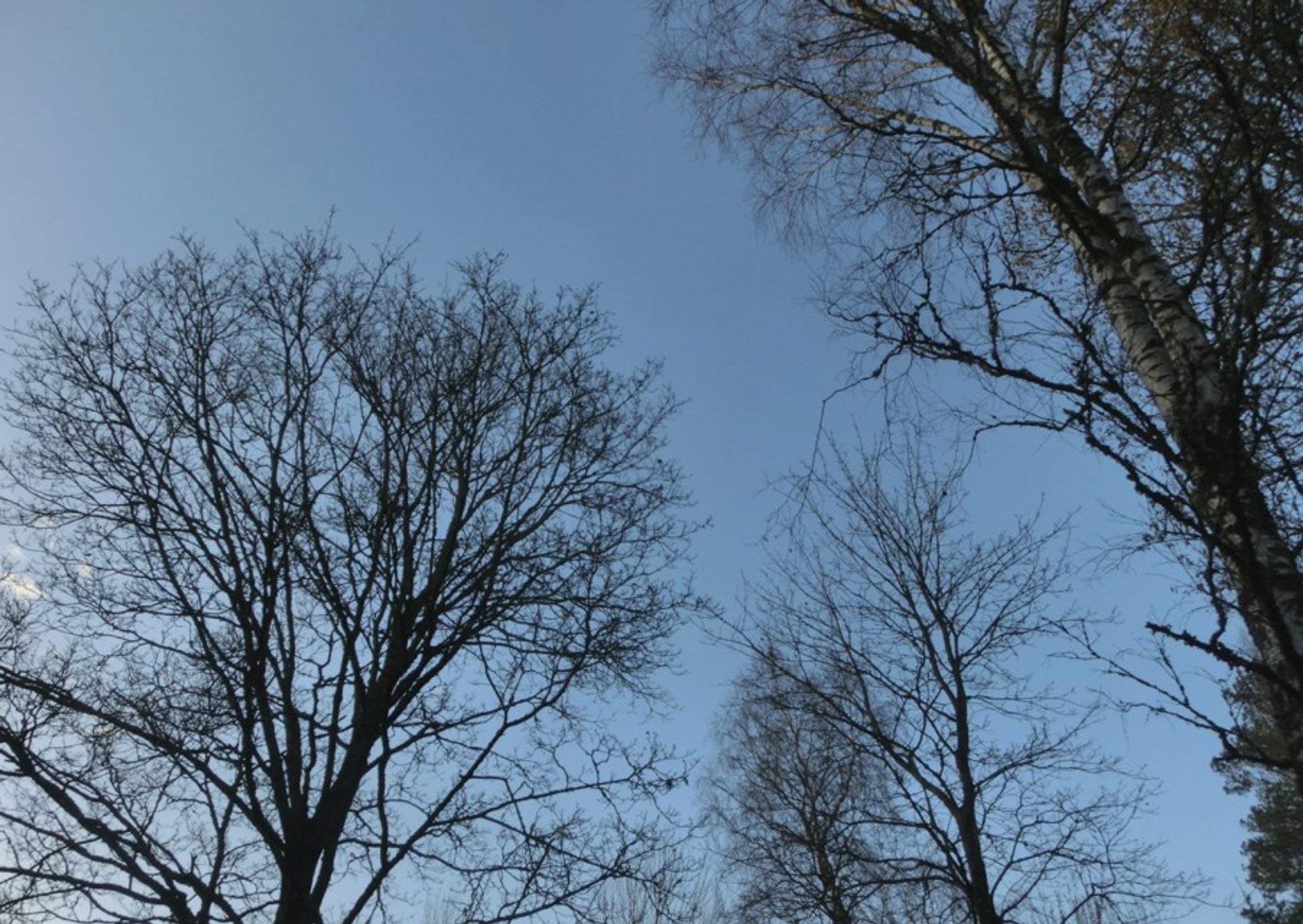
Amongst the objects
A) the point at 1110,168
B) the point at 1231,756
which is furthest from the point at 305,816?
the point at 1110,168

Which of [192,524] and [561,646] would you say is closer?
[192,524]

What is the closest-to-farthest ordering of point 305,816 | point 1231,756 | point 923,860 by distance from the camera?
1. point 1231,756
2. point 305,816
3. point 923,860

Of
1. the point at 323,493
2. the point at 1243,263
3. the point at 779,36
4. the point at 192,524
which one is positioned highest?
the point at 779,36

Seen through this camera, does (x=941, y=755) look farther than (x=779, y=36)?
Yes

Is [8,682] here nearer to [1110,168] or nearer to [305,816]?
[305,816]

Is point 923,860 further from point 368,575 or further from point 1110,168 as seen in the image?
point 1110,168

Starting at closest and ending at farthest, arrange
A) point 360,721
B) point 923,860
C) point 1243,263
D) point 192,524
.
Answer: point 1243,263 < point 360,721 < point 192,524 < point 923,860

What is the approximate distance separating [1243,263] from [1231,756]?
1301 millimetres

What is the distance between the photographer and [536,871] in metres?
5.39

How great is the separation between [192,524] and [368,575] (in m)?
1.14

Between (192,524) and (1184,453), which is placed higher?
(192,524)

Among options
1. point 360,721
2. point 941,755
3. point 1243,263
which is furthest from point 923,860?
point 1243,263

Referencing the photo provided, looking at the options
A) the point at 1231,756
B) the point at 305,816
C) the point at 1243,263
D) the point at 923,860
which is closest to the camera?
the point at 1231,756

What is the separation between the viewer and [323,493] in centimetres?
615
